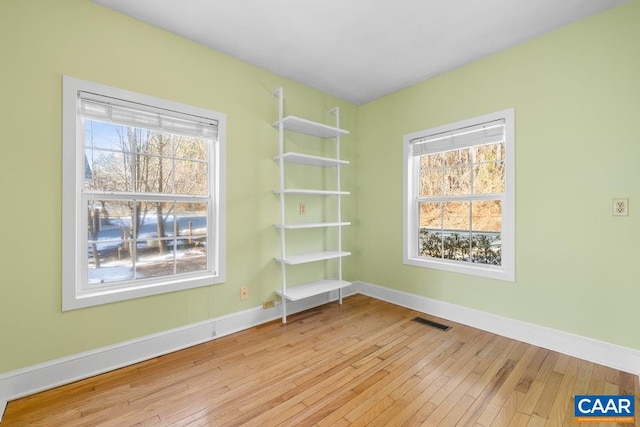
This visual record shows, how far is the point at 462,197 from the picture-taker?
2.84 metres

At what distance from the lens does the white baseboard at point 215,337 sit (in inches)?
68.9

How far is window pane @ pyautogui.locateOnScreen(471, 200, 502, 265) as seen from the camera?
2.65m

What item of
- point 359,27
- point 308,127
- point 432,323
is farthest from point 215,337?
point 359,27

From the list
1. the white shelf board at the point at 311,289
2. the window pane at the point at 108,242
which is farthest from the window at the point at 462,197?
the window pane at the point at 108,242

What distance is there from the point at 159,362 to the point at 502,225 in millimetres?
3176

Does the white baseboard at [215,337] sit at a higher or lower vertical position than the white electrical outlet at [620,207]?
lower

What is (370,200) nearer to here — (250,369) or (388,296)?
(388,296)

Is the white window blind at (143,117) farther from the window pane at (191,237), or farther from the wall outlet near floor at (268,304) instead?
the wall outlet near floor at (268,304)

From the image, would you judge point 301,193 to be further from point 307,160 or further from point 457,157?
point 457,157

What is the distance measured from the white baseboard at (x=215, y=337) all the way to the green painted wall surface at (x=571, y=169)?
8cm

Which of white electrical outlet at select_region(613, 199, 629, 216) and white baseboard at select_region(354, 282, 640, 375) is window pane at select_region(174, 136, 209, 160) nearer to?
white baseboard at select_region(354, 282, 640, 375)

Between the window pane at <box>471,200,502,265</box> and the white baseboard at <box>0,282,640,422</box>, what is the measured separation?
0.55 m

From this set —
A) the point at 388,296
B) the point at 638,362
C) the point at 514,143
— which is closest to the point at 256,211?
the point at 388,296

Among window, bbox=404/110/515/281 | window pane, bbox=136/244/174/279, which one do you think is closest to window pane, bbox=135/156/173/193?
window pane, bbox=136/244/174/279
